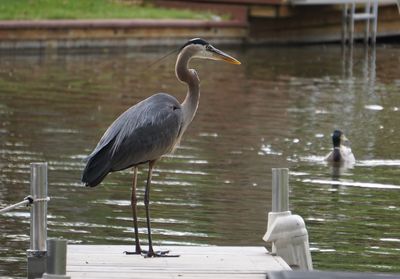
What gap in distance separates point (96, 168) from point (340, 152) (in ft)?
25.3

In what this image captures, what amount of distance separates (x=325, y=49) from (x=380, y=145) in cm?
1768

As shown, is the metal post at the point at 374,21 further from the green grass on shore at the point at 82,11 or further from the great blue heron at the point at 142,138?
the great blue heron at the point at 142,138

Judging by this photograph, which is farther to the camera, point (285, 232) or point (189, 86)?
point (189, 86)

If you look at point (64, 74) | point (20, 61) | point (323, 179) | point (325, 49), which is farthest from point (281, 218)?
point (325, 49)

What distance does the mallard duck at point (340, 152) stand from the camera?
17.4 metres

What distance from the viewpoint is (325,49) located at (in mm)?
36719

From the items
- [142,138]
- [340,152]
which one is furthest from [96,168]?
[340,152]

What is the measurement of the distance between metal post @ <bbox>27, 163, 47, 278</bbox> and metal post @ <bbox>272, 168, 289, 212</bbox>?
1.75 meters

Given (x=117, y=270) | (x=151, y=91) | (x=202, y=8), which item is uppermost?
(x=202, y=8)

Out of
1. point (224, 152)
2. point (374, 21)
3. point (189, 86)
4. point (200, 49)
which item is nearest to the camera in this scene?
point (189, 86)

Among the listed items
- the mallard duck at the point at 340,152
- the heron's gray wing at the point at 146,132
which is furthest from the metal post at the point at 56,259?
the mallard duck at the point at 340,152

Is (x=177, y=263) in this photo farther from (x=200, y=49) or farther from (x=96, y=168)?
(x=200, y=49)

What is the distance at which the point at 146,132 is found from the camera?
10250 millimetres

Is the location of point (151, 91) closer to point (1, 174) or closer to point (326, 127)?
point (326, 127)
